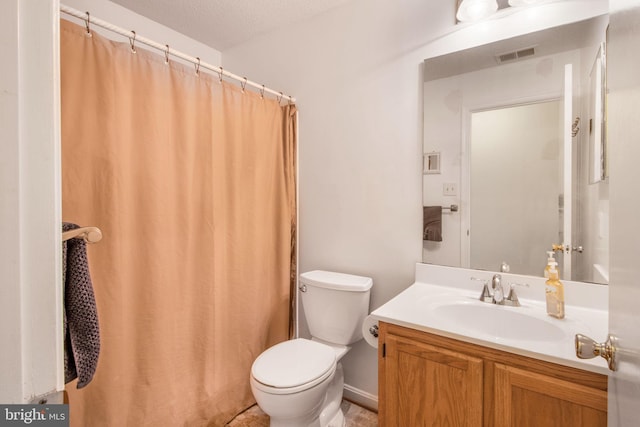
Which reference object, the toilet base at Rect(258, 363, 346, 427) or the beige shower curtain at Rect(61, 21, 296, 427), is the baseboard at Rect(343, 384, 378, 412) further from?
the beige shower curtain at Rect(61, 21, 296, 427)

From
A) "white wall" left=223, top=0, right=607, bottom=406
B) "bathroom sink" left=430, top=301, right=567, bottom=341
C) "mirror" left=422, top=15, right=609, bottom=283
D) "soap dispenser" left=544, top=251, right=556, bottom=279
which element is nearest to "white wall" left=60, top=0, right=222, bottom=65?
"white wall" left=223, top=0, right=607, bottom=406

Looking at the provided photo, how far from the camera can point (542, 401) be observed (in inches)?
37.4

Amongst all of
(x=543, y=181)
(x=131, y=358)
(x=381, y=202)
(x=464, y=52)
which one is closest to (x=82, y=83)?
(x=131, y=358)

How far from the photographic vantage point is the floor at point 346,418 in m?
1.75

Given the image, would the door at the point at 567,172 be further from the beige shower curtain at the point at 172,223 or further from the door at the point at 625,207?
the beige shower curtain at the point at 172,223

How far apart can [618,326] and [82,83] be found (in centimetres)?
179

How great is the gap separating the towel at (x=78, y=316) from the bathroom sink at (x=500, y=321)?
1.14m

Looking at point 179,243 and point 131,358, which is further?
point 179,243

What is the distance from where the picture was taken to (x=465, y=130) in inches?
62.1

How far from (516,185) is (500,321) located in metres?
0.61

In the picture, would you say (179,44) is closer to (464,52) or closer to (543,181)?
(464,52)

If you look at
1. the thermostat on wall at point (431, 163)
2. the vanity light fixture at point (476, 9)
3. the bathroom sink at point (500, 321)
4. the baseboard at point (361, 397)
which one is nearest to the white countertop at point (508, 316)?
the bathroom sink at point (500, 321)

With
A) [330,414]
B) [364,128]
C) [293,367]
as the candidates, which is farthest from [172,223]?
[330,414]

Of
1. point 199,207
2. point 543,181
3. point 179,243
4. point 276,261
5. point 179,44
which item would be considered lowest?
point 276,261
